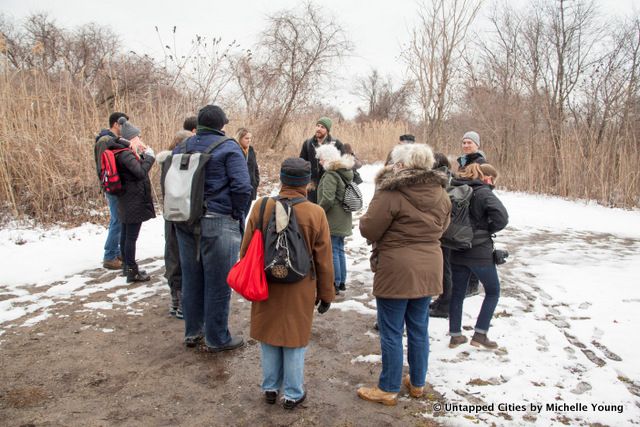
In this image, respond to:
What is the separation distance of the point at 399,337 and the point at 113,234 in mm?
3914

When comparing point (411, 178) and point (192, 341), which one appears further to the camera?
point (192, 341)

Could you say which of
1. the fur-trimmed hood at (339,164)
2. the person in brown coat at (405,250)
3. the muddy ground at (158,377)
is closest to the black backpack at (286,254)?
the person in brown coat at (405,250)

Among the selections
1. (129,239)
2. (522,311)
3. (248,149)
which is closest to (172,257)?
(129,239)

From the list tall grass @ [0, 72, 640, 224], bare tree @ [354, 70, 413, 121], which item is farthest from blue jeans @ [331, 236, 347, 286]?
bare tree @ [354, 70, 413, 121]

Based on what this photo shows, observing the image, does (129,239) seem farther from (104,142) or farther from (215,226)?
(215,226)

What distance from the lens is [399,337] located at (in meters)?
2.75

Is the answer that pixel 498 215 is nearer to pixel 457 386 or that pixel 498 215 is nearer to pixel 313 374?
pixel 457 386

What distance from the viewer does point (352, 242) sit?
6855mm

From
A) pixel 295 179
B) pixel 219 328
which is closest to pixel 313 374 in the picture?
pixel 219 328

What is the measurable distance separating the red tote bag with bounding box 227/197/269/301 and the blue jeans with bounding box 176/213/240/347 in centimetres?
67

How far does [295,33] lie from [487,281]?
13.2 m

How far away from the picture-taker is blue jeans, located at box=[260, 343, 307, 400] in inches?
104

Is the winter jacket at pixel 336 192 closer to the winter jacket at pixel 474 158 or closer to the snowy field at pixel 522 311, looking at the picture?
the snowy field at pixel 522 311

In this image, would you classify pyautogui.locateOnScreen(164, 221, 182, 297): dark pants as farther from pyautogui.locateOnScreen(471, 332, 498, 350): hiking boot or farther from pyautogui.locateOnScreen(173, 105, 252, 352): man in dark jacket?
pyautogui.locateOnScreen(471, 332, 498, 350): hiking boot
